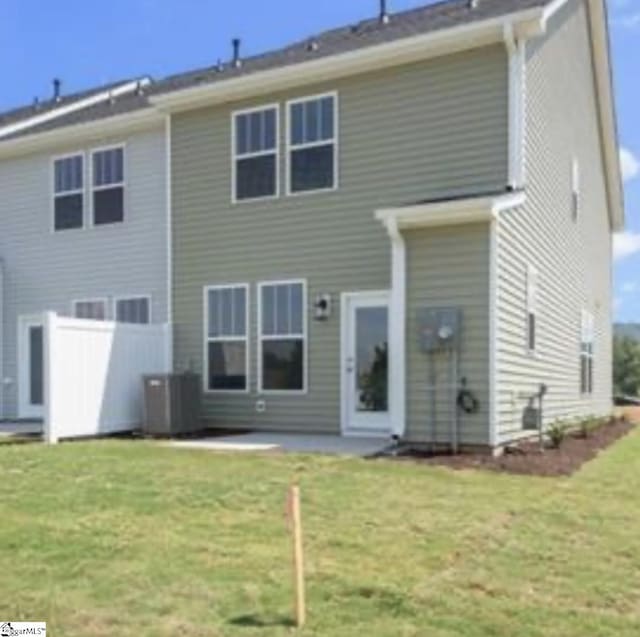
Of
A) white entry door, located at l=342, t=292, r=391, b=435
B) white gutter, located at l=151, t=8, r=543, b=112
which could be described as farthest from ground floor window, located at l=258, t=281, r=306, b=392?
Answer: white gutter, located at l=151, t=8, r=543, b=112

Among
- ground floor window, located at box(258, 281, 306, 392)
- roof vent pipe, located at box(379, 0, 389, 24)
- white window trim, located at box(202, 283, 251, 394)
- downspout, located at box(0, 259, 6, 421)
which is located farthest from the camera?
downspout, located at box(0, 259, 6, 421)

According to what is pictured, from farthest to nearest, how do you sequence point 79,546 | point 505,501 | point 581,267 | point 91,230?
1. point 581,267
2. point 91,230
3. point 505,501
4. point 79,546

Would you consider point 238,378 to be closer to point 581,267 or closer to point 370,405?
point 370,405

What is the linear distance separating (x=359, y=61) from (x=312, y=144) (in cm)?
153

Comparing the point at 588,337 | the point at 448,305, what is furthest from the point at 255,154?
the point at 588,337

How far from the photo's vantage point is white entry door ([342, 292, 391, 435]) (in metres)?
14.2

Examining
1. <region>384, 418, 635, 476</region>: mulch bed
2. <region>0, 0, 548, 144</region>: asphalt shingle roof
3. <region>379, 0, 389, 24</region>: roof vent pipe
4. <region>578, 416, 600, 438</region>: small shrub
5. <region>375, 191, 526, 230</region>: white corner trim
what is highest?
<region>379, 0, 389, 24</region>: roof vent pipe

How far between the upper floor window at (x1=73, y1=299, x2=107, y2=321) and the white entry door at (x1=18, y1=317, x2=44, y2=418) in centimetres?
107

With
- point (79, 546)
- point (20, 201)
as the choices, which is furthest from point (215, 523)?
point (20, 201)

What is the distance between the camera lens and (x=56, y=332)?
14055mm

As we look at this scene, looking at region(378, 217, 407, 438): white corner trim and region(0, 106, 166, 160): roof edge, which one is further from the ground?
region(0, 106, 166, 160): roof edge

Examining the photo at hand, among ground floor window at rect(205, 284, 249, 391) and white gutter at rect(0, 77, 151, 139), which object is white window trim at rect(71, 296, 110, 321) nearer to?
ground floor window at rect(205, 284, 249, 391)

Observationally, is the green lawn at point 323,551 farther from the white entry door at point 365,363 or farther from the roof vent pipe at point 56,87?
the roof vent pipe at point 56,87

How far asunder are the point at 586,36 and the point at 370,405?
381 inches
